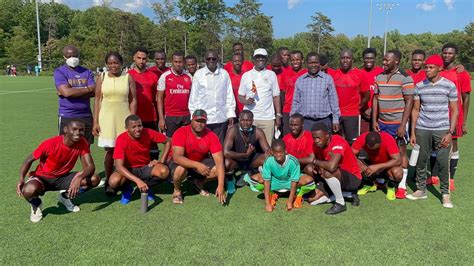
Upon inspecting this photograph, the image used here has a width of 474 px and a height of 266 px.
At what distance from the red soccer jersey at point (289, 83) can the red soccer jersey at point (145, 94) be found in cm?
226

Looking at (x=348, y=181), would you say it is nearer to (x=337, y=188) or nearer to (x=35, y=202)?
(x=337, y=188)

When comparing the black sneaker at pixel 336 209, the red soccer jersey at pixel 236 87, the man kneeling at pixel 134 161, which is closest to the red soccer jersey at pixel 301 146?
the black sneaker at pixel 336 209

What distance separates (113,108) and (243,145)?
1.95 m

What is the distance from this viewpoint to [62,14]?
262 feet

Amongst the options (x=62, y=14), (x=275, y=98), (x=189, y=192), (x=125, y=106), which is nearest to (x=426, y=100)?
(x=275, y=98)

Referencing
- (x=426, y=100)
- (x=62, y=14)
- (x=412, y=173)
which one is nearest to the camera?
(x=426, y=100)

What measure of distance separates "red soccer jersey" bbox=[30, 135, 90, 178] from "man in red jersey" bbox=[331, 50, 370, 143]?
3851 millimetres

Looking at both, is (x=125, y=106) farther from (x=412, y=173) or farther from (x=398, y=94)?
(x=412, y=173)

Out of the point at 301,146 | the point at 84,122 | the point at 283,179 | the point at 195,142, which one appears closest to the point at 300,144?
the point at 301,146

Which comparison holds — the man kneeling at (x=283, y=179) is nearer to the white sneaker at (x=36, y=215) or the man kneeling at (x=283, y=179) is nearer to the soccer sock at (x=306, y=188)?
the soccer sock at (x=306, y=188)

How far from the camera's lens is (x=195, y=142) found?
16.3 feet

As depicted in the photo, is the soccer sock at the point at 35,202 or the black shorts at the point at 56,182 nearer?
the soccer sock at the point at 35,202

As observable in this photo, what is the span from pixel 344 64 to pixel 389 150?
1567mm

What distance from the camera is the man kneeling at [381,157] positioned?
16.1ft
